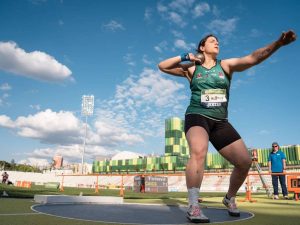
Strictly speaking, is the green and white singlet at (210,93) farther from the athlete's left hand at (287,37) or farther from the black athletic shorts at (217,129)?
the athlete's left hand at (287,37)

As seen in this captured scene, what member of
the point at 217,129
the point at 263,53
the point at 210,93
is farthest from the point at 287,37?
the point at 217,129

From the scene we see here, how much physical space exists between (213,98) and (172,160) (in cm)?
6923

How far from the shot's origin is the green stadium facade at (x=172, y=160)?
50141 mm

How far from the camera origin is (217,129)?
3395mm

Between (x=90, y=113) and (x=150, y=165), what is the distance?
85.5 feet

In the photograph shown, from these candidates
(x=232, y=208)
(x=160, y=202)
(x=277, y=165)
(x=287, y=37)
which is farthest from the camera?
(x=277, y=165)

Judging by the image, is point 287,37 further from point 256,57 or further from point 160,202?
point 160,202

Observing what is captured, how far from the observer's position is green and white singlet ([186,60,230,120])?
3.32m

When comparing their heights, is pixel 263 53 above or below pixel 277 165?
above

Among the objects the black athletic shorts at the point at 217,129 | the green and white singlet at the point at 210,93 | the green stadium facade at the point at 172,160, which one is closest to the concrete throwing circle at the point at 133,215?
the black athletic shorts at the point at 217,129

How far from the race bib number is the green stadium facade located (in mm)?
49992

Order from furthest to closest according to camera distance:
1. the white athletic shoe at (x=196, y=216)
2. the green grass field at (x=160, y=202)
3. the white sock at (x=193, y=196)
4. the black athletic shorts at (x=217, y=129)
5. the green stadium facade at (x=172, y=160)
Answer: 1. the green stadium facade at (x=172, y=160)
2. the black athletic shorts at (x=217, y=129)
3. the white sock at (x=193, y=196)
4. the white athletic shoe at (x=196, y=216)
5. the green grass field at (x=160, y=202)

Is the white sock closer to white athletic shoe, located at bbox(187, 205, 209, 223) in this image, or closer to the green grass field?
white athletic shoe, located at bbox(187, 205, 209, 223)

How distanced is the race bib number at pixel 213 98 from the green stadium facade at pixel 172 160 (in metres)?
50.0
